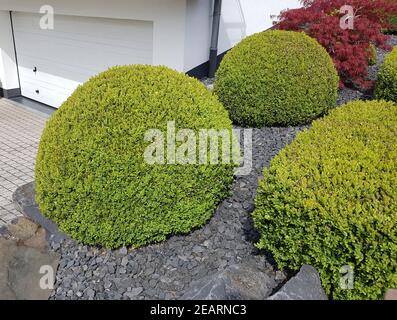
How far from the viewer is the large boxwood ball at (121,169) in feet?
9.32

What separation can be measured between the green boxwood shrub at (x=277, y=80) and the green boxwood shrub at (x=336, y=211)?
1933mm

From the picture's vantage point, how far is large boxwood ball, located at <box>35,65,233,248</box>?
284 centimetres

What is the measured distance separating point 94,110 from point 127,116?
0.94 ft

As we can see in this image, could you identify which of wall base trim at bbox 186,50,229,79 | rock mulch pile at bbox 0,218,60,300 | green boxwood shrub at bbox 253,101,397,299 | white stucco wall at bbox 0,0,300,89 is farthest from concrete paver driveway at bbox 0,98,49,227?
green boxwood shrub at bbox 253,101,397,299

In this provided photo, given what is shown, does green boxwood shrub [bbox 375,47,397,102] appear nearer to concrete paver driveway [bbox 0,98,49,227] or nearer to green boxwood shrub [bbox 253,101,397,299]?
green boxwood shrub [bbox 253,101,397,299]

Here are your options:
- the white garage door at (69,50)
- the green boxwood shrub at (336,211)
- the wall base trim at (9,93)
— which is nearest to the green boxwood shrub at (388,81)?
the green boxwood shrub at (336,211)

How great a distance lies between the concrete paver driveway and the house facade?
36.0 inches

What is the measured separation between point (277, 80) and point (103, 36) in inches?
157

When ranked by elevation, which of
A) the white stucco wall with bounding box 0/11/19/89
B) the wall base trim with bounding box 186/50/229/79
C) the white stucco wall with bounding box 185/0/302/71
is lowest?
the white stucco wall with bounding box 0/11/19/89

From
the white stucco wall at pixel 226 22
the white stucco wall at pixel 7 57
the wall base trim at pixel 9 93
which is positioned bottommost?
the wall base trim at pixel 9 93

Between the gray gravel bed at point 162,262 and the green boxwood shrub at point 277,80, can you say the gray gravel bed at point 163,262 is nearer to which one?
the gray gravel bed at point 162,262

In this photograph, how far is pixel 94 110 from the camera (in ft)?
9.61

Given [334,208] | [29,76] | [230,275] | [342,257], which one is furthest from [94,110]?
[29,76]
